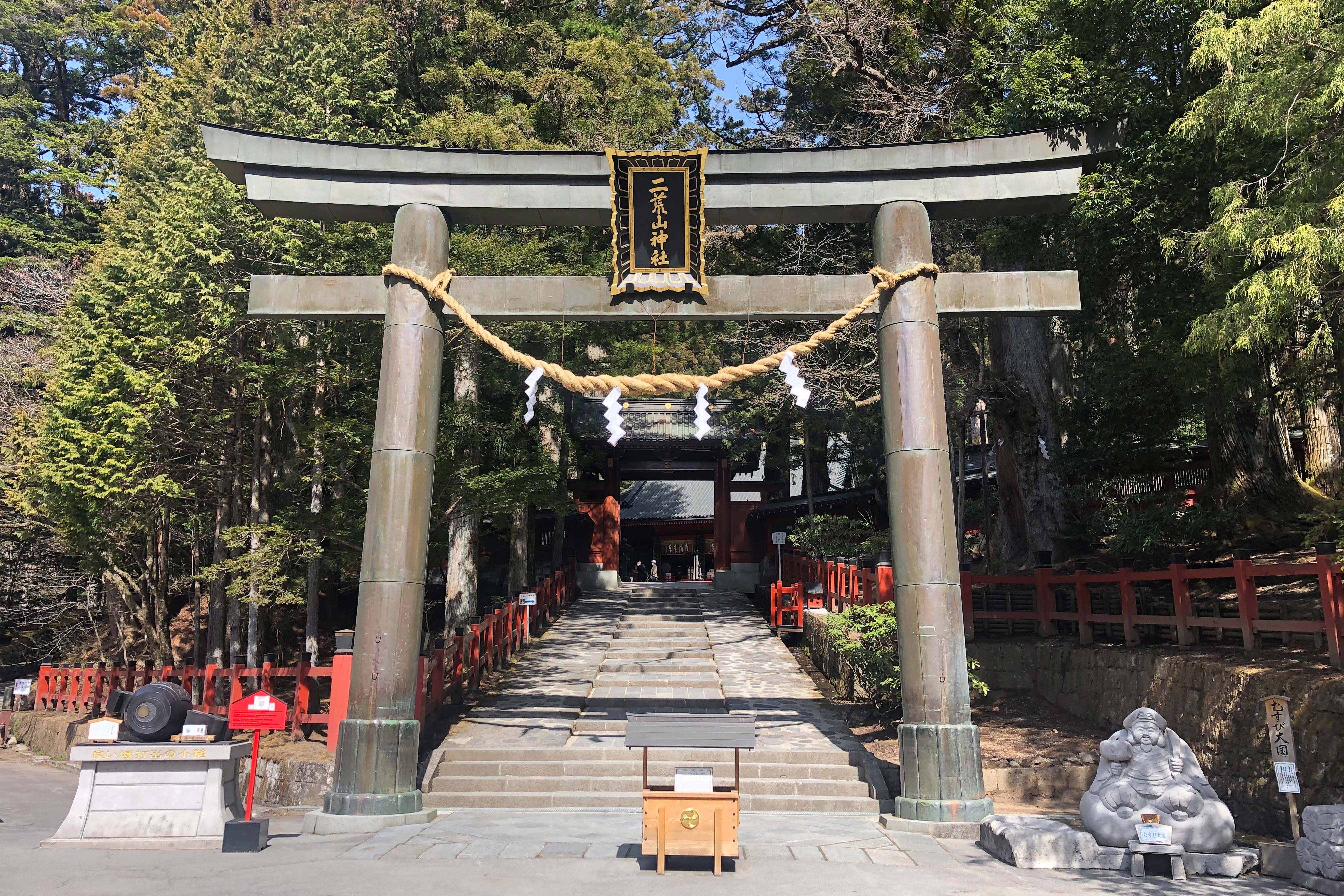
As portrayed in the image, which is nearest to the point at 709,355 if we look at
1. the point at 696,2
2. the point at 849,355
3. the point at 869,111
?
the point at 849,355

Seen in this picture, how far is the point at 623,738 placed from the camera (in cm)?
1076

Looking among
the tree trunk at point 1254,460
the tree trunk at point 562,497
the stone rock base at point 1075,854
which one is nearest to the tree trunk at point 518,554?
the tree trunk at point 562,497

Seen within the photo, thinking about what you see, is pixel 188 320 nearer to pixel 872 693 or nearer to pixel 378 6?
pixel 378 6

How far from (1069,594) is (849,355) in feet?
19.3

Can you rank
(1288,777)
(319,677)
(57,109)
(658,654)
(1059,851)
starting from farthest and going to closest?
(57,109), (658,654), (319,677), (1059,851), (1288,777)

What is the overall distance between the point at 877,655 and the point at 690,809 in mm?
5622

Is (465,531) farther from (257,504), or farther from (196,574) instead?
(196,574)

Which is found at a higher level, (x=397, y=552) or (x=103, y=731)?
(x=397, y=552)

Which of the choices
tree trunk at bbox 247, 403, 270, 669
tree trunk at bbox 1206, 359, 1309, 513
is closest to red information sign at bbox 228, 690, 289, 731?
tree trunk at bbox 247, 403, 270, 669

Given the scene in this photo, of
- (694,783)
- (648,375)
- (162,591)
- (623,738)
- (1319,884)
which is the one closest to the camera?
(1319,884)

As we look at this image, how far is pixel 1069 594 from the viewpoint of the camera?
1270 centimetres

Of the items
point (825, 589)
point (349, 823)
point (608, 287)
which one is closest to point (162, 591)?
point (349, 823)

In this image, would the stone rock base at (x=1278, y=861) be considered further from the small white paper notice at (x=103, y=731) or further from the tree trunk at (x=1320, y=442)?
the tree trunk at (x=1320, y=442)

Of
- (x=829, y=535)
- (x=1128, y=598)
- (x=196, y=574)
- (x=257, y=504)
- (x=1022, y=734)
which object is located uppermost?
(x=829, y=535)
